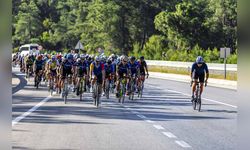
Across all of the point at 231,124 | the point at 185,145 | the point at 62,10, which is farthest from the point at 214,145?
the point at 62,10

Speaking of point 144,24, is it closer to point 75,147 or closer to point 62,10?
point 62,10

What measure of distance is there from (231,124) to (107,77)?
10521mm

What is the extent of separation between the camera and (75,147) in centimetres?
1041

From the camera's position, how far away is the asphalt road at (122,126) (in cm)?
1084

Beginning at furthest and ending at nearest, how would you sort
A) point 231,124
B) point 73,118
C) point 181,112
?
point 181,112 < point 73,118 < point 231,124

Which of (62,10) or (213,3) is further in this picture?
(62,10)

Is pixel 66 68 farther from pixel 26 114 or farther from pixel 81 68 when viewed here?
pixel 26 114

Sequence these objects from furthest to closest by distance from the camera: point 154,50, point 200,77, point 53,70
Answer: point 154,50
point 53,70
point 200,77

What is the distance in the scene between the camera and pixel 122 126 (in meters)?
14.2

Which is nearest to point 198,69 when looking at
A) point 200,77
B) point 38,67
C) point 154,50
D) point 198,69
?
point 198,69

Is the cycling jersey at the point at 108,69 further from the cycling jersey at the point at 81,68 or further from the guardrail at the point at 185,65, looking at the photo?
the guardrail at the point at 185,65
